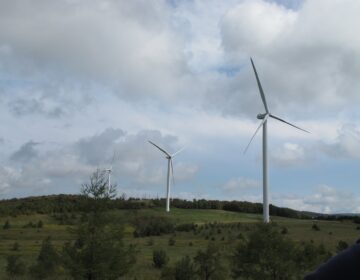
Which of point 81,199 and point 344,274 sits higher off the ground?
point 81,199

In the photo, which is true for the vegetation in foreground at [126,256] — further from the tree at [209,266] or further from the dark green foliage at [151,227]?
the dark green foliage at [151,227]

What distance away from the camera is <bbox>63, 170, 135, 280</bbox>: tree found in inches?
1388

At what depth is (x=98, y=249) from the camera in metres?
35.4

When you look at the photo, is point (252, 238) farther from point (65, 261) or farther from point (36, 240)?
point (36, 240)

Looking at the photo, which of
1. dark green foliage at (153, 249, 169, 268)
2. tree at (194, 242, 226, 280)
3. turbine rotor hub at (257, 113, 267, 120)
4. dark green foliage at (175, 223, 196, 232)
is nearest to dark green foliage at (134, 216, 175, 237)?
dark green foliage at (175, 223, 196, 232)

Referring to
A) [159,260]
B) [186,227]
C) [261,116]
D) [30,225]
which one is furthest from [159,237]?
[159,260]

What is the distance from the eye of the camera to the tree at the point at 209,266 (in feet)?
148

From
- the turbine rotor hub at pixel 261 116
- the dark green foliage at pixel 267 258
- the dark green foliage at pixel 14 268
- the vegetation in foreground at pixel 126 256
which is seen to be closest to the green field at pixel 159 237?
the vegetation in foreground at pixel 126 256

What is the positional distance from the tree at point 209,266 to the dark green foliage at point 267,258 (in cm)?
312

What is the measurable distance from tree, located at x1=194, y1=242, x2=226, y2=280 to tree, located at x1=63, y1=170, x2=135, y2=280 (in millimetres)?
9227

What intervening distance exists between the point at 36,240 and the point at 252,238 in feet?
208

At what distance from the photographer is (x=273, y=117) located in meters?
75.4

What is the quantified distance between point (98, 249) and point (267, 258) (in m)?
12.6

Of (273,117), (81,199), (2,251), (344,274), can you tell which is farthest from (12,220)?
(344,274)
